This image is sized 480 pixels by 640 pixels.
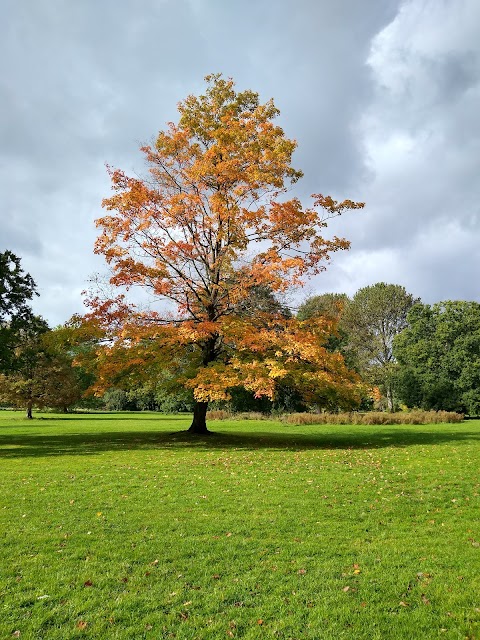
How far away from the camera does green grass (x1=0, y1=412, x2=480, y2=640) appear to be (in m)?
4.69

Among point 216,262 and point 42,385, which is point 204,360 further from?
point 42,385

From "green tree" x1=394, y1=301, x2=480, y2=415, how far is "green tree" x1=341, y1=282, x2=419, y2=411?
3.66 metres

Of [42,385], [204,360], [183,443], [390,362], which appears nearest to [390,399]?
[390,362]

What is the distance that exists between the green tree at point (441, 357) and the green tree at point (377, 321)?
366 centimetres

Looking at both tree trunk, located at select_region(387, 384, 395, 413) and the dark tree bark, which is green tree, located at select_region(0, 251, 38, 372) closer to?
the dark tree bark

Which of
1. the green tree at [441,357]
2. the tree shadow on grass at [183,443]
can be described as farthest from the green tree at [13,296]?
the green tree at [441,357]

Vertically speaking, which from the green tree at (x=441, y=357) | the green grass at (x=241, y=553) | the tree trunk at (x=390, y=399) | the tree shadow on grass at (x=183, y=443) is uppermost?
the green tree at (x=441, y=357)

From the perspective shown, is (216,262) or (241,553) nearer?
(241,553)

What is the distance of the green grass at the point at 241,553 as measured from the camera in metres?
4.69

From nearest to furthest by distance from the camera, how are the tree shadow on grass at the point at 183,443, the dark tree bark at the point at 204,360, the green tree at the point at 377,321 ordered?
the tree shadow on grass at the point at 183,443, the dark tree bark at the point at 204,360, the green tree at the point at 377,321

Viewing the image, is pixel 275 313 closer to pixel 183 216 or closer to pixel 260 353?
pixel 260 353

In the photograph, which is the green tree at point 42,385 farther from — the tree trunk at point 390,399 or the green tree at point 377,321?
the tree trunk at point 390,399

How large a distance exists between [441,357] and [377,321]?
33.8ft

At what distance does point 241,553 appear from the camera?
652 cm
